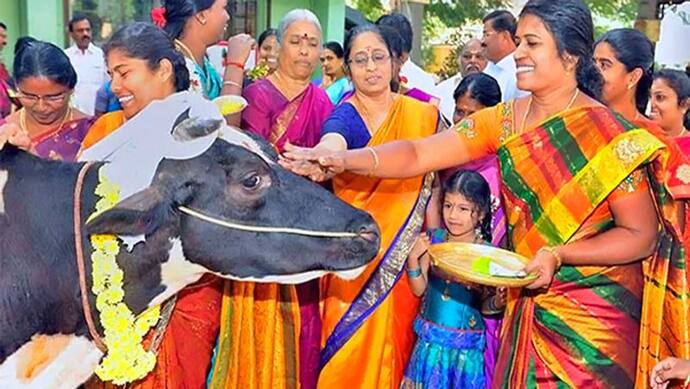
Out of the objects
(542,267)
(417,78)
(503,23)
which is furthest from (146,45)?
(417,78)

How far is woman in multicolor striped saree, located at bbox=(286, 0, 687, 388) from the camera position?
270cm

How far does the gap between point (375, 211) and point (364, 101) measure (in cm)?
54

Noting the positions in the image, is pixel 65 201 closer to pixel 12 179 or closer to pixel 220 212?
pixel 12 179

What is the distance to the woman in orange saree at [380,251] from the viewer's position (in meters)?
3.76

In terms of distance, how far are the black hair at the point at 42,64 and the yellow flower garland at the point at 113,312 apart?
1.39 m

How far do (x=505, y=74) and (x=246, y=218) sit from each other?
4.19 metres

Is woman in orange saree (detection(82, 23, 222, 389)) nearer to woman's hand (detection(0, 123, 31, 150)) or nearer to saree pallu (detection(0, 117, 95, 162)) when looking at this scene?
saree pallu (detection(0, 117, 95, 162))

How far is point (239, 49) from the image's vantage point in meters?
4.01

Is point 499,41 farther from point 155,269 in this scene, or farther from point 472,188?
point 155,269

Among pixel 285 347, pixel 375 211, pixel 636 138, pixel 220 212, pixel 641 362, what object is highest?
pixel 636 138

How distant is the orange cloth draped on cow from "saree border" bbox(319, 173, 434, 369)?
0.74m

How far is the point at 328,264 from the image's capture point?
2496mm

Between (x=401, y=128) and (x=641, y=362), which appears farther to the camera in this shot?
(x=401, y=128)

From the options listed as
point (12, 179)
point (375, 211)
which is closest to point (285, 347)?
point (375, 211)
